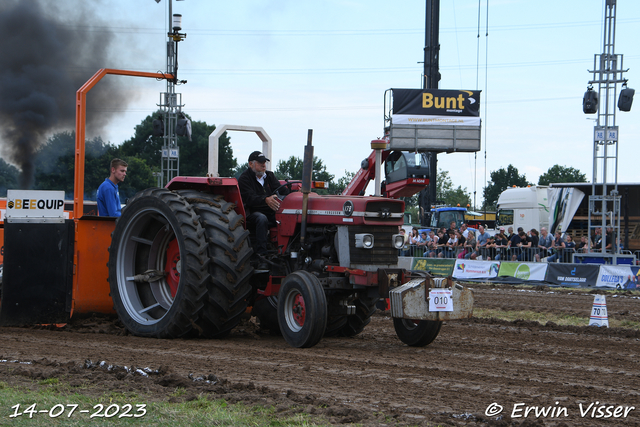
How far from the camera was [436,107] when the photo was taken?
24703mm

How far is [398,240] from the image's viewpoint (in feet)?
24.3

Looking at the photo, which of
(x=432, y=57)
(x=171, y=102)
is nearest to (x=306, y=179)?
(x=171, y=102)

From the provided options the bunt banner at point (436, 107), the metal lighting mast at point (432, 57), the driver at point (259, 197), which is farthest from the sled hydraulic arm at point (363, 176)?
the metal lighting mast at point (432, 57)

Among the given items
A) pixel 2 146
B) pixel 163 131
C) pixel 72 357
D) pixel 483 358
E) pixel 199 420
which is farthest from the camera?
pixel 163 131

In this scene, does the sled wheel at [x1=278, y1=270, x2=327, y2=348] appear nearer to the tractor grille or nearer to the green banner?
the tractor grille

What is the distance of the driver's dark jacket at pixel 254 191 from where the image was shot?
7805 mm

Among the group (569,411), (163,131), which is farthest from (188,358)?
(163,131)

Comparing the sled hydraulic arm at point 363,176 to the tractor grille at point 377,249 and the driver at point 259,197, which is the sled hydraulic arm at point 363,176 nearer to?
the driver at point 259,197

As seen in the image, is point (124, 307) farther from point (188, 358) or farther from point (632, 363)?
point (632, 363)

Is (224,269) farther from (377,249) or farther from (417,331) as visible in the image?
(417,331)

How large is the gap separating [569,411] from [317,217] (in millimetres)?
3676

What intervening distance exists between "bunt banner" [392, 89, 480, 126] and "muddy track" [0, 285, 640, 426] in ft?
51.8

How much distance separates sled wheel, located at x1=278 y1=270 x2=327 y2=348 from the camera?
680 cm

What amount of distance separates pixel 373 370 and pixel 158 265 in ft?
11.8
